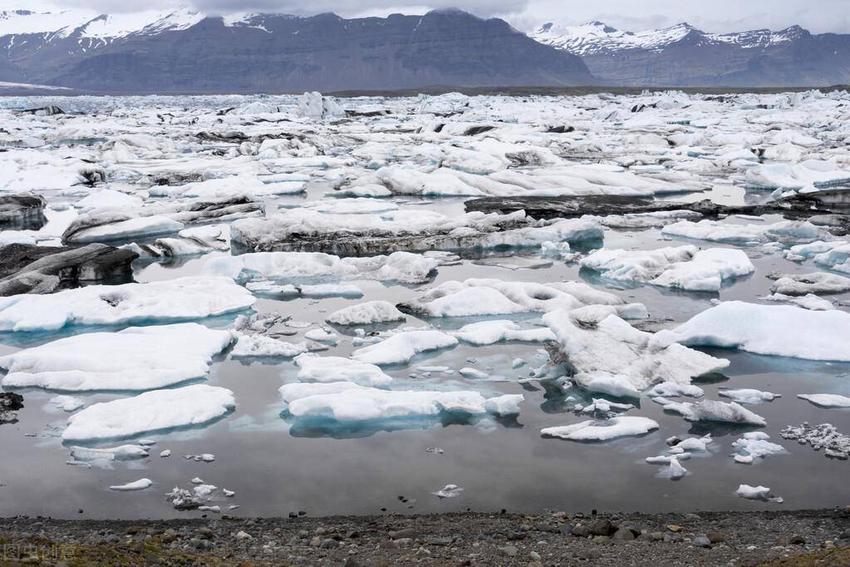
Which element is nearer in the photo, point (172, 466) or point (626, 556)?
point (626, 556)

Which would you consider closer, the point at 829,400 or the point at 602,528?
the point at 602,528

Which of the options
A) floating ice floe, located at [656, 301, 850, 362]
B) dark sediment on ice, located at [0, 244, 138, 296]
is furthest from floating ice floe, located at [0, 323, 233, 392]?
floating ice floe, located at [656, 301, 850, 362]

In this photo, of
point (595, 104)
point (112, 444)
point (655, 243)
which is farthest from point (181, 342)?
point (595, 104)

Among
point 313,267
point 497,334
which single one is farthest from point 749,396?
point 313,267

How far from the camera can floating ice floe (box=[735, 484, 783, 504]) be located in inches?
173

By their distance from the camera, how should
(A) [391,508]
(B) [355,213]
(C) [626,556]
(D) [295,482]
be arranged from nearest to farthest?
(C) [626,556] < (A) [391,508] < (D) [295,482] < (B) [355,213]

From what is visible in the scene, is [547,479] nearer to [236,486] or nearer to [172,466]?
[236,486]

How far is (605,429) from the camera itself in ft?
17.3

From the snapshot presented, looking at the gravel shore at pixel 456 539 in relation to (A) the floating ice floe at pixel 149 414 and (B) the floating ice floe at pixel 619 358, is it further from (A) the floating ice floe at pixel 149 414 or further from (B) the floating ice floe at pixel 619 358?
(B) the floating ice floe at pixel 619 358

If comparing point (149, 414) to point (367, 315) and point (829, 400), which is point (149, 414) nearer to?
point (367, 315)

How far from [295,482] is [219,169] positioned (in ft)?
52.9

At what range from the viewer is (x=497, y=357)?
6.76 metres

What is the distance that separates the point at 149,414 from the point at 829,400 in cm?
458

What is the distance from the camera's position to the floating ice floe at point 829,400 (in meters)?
5.71
